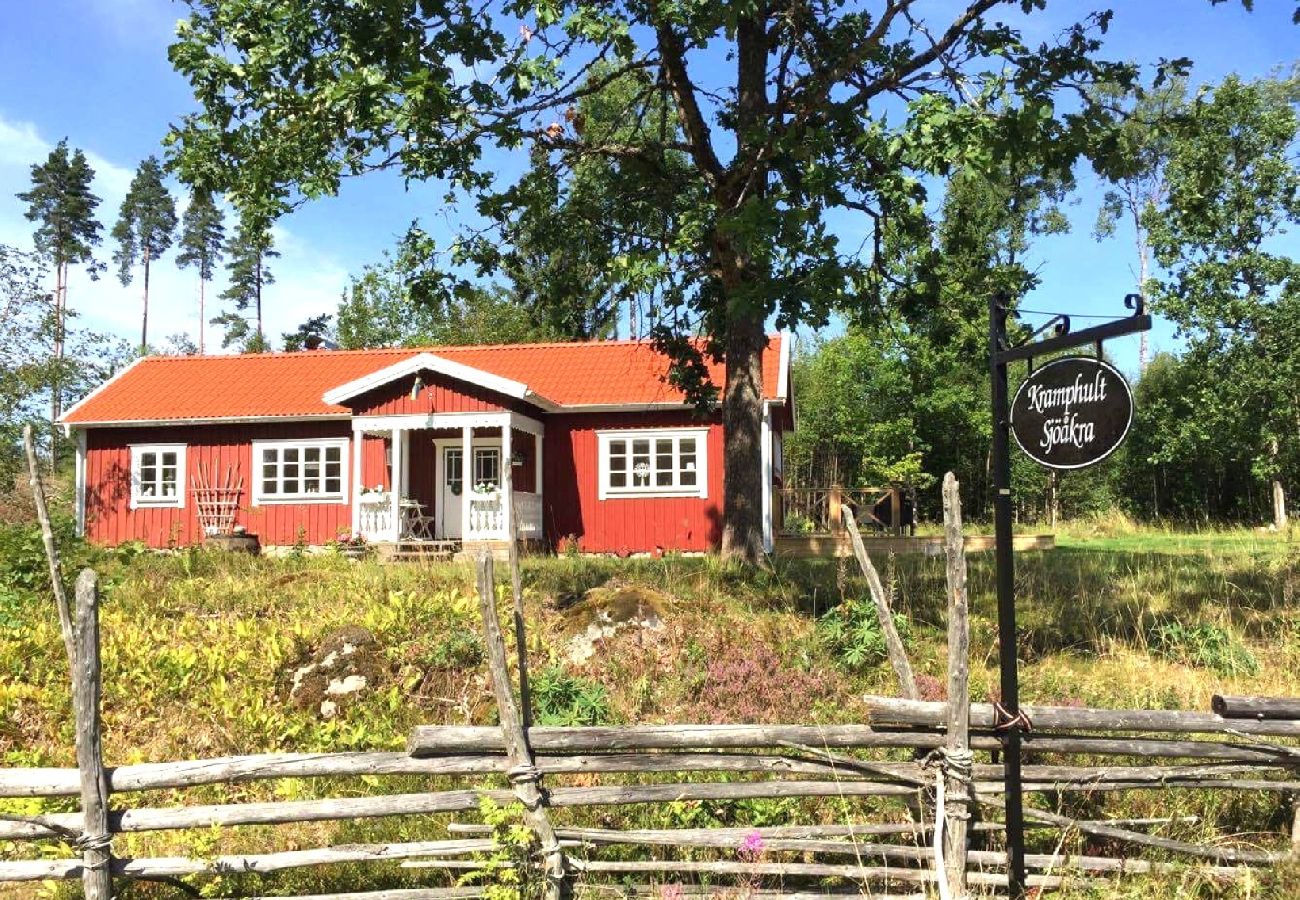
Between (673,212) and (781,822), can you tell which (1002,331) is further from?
(673,212)

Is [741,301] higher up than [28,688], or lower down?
higher up

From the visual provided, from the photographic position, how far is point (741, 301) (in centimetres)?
716

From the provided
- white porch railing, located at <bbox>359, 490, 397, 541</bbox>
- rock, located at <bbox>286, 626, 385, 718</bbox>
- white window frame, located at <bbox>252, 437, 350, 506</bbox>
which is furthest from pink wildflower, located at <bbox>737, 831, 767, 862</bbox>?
white window frame, located at <bbox>252, 437, 350, 506</bbox>

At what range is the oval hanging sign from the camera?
3551mm

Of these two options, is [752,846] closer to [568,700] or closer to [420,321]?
[568,700]

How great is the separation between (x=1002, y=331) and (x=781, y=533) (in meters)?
15.9

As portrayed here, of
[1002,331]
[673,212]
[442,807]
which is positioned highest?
[673,212]

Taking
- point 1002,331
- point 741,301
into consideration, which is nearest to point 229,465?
point 741,301

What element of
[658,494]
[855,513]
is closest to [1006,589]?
[658,494]

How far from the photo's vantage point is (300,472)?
62.2 ft

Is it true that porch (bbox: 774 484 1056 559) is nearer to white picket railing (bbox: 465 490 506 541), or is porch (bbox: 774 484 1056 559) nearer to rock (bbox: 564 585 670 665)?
white picket railing (bbox: 465 490 506 541)

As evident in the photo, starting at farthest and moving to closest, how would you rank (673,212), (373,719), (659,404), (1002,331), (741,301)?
(659,404)
(673,212)
(741,301)
(373,719)
(1002,331)

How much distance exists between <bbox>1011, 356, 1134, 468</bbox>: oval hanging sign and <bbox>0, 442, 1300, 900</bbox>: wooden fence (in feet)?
1.46

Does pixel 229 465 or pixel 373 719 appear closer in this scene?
pixel 373 719
